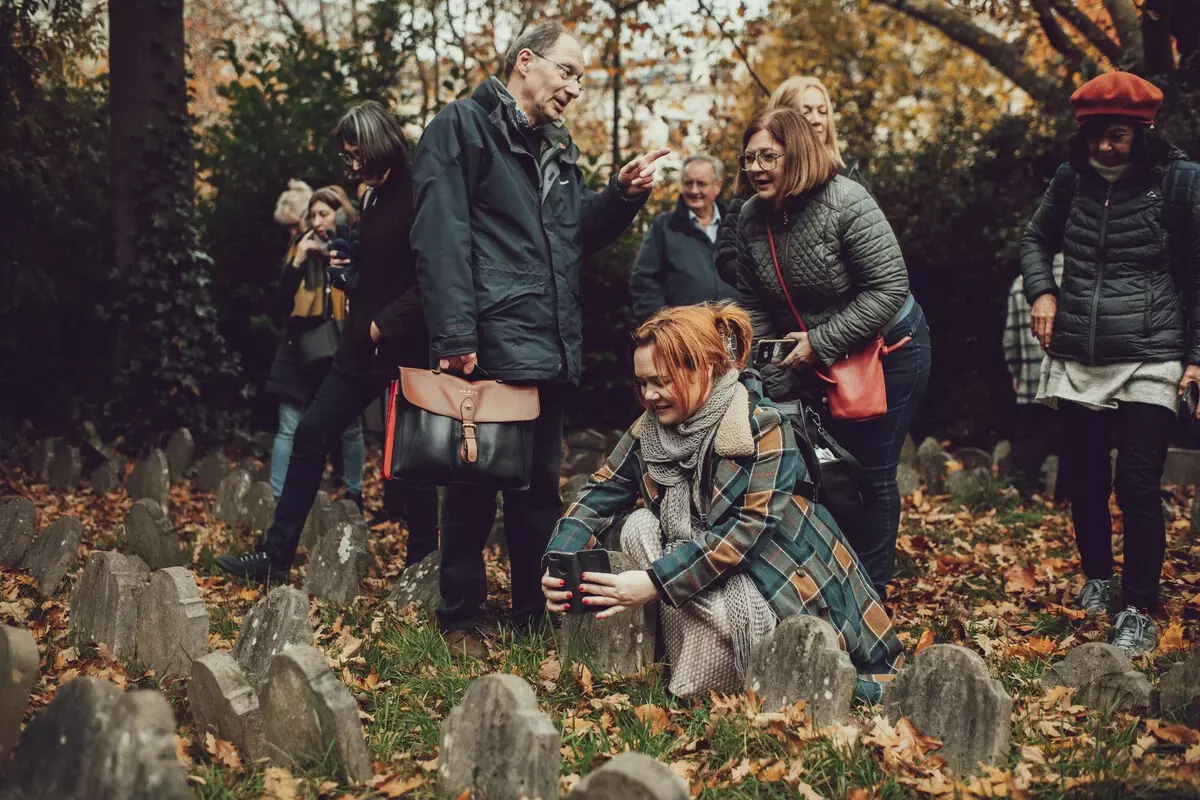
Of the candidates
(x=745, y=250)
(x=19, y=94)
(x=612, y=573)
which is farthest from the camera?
(x=19, y=94)

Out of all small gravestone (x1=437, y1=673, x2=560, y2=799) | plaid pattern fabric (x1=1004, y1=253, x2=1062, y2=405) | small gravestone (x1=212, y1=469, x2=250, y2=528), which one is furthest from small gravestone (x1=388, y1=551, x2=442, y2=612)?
plaid pattern fabric (x1=1004, y1=253, x2=1062, y2=405)

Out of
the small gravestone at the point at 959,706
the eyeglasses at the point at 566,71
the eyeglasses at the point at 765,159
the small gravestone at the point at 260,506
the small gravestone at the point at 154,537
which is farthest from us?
the small gravestone at the point at 260,506

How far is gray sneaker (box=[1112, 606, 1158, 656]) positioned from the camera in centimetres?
337

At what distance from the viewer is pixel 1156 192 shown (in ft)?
11.6

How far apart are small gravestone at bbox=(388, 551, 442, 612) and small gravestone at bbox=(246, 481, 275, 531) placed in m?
1.73

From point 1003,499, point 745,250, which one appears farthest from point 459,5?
point 745,250

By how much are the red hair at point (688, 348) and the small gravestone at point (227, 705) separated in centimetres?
135

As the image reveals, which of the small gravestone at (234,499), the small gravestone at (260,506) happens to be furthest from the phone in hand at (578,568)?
the small gravestone at (234,499)

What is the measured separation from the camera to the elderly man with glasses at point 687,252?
5.96 metres

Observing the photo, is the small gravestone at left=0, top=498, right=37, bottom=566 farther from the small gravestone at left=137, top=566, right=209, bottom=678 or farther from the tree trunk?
the tree trunk

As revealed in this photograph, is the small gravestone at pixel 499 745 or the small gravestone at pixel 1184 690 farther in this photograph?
the small gravestone at pixel 1184 690

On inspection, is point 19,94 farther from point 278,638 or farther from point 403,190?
point 278,638

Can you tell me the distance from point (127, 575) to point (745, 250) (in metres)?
2.39

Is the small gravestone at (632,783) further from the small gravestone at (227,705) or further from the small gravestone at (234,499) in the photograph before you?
the small gravestone at (234,499)
